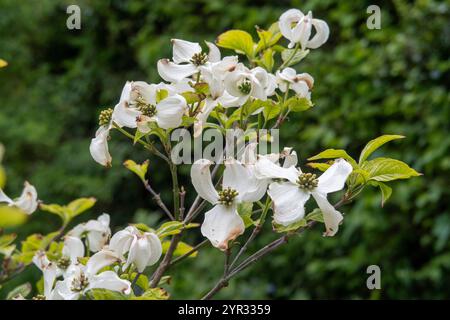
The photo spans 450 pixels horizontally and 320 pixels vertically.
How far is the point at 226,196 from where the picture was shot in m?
0.70

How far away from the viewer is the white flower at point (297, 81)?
832 mm

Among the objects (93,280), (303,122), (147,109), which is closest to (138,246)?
(93,280)

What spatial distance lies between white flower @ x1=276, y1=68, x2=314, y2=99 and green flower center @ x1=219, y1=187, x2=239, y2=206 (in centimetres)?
21

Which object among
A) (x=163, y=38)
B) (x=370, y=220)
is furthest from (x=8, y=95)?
(x=370, y=220)

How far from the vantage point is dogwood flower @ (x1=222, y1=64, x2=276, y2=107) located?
0.75m

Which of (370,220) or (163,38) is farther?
(163,38)

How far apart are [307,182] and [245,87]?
15cm

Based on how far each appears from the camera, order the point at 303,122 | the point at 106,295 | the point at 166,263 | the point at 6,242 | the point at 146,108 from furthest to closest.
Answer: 1. the point at 303,122
2. the point at 6,242
3. the point at 166,263
4. the point at 146,108
5. the point at 106,295

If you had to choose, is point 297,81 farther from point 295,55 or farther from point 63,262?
point 63,262

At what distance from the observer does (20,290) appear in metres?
0.97

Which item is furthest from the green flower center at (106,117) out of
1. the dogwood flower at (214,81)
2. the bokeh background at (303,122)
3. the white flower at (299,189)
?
the bokeh background at (303,122)
